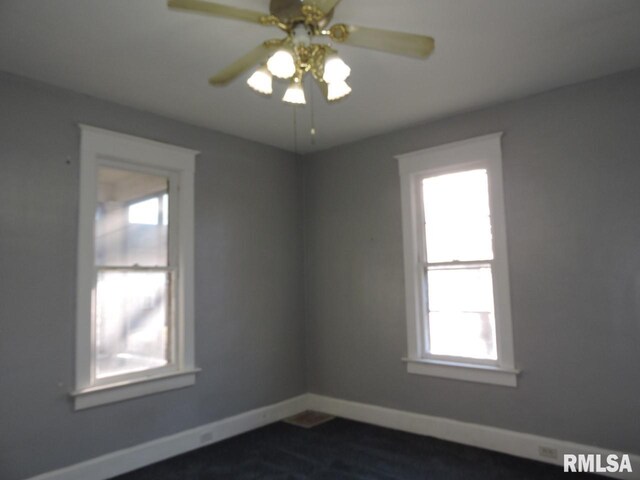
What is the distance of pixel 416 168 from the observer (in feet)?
13.5

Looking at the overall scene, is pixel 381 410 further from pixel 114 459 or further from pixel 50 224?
pixel 50 224

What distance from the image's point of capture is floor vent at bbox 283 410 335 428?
4293 mm

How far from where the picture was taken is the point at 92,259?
129 inches

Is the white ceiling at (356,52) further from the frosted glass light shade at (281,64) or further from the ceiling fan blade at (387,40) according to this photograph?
the frosted glass light shade at (281,64)

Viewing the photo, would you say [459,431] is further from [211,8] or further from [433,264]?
[211,8]

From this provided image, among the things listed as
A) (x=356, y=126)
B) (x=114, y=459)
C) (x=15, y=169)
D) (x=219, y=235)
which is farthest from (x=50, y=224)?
(x=356, y=126)

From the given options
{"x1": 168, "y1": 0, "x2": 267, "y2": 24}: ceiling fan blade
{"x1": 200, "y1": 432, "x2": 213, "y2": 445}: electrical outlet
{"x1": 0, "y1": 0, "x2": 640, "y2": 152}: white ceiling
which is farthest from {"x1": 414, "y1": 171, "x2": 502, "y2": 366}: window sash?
{"x1": 168, "y1": 0, "x2": 267, "y2": 24}: ceiling fan blade

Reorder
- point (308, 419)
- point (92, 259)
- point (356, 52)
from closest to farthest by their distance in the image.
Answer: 1. point (356, 52)
2. point (92, 259)
3. point (308, 419)

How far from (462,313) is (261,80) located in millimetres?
2652

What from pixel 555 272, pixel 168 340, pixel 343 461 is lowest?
pixel 343 461

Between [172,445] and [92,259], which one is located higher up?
[92,259]

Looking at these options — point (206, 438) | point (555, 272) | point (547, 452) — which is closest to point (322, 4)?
point (555, 272)

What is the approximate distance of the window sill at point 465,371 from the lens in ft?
11.5

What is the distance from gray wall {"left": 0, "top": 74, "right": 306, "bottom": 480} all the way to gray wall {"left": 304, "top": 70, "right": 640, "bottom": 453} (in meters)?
0.98
